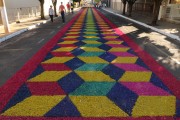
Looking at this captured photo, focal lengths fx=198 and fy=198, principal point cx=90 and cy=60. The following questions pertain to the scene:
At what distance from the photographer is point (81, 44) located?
33.3ft

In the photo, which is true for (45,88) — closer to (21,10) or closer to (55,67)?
(55,67)

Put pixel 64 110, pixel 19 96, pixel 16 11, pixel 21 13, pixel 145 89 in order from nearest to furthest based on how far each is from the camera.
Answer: pixel 64 110 < pixel 19 96 < pixel 145 89 < pixel 16 11 < pixel 21 13

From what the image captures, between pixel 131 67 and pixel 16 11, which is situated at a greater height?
pixel 16 11

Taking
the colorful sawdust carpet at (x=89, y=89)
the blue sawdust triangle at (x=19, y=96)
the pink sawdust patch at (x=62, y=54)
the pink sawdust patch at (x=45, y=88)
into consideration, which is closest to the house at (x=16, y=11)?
the pink sawdust patch at (x=62, y=54)

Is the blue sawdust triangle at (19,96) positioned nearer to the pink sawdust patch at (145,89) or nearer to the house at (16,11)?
the pink sawdust patch at (145,89)

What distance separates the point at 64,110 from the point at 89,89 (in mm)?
1106

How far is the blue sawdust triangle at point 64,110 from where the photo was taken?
3896 mm

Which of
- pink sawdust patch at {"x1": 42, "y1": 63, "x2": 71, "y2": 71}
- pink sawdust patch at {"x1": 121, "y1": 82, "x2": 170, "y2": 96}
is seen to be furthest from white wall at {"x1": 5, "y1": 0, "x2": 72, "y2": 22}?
pink sawdust patch at {"x1": 121, "y1": 82, "x2": 170, "y2": 96}

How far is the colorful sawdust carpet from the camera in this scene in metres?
4.04

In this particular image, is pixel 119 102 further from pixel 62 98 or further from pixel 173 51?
pixel 173 51

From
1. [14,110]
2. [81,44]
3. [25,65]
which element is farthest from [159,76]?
[81,44]

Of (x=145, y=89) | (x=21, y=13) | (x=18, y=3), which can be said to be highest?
(x=18, y=3)

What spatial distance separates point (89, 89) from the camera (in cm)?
501

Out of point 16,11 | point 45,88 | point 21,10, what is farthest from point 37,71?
point 21,10
